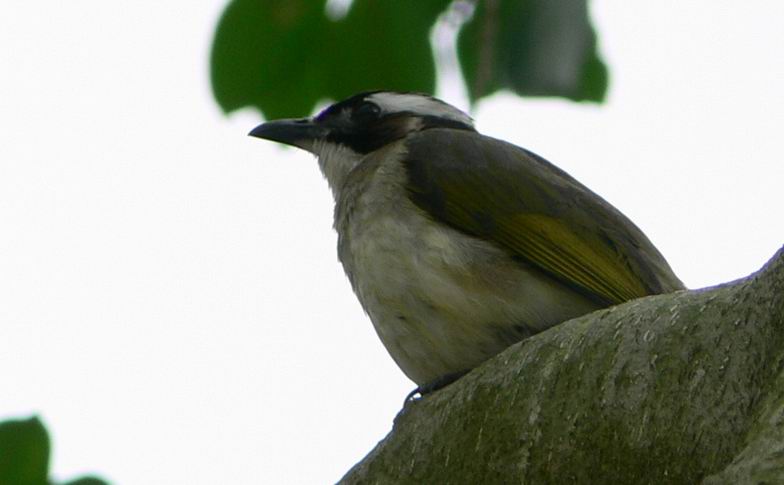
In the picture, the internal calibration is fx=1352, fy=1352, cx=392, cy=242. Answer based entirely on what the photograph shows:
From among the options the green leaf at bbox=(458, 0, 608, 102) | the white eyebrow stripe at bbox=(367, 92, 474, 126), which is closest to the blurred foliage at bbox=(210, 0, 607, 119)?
the green leaf at bbox=(458, 0, 608, 102)

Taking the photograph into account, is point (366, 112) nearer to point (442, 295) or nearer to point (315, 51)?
point (315, 51)

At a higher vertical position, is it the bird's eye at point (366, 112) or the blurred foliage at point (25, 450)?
the bird's eye at point (366, 112)

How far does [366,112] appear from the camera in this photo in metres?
5.73

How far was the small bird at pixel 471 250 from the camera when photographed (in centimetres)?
→ 421

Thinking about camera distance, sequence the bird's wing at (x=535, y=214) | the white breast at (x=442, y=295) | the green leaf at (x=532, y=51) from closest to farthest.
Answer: the green leaf at (x=532, y=51) → the white breast at (x=442, y=295) → the bird's wing at (x=535, y=214)

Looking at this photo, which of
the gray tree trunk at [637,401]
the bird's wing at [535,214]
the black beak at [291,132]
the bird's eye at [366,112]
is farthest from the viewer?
the bird's eye at [366,112]

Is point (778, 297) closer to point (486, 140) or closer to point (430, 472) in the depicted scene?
point (430, 472)

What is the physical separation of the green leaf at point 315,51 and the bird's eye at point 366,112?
1366 millimetres

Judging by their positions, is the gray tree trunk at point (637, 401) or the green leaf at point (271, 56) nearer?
the gray tree trunk at point (637, 401)

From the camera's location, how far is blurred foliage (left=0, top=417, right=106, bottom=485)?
3545 mm

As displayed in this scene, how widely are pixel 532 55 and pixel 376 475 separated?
132 cm

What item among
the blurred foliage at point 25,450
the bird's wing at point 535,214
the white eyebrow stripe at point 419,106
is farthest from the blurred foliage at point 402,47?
the white eyebrow stripe at point 419,106

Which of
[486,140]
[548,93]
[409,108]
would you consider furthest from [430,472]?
[409,108]

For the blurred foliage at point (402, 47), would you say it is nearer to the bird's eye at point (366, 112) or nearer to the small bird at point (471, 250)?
the small bird at point (471, 250)
